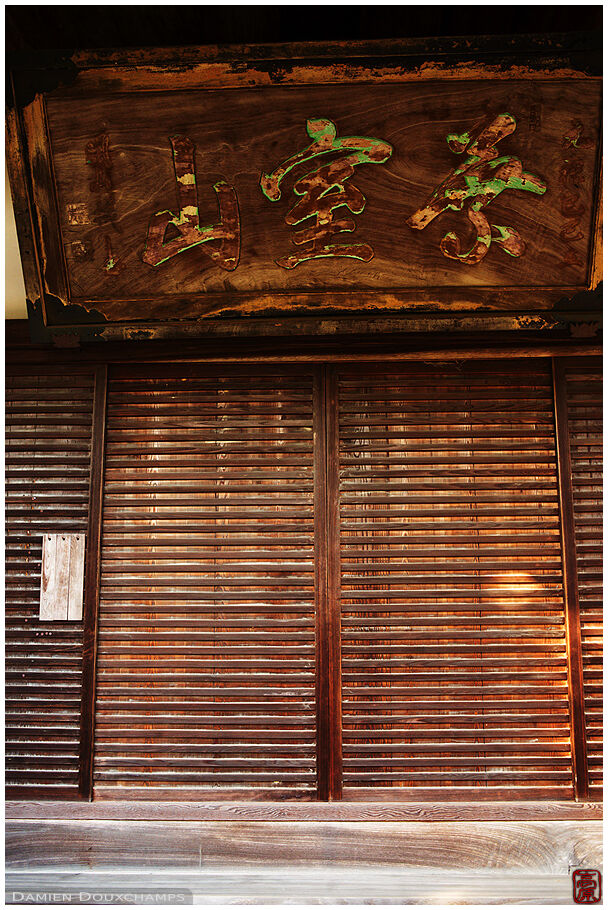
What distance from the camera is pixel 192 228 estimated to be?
9.33 feet

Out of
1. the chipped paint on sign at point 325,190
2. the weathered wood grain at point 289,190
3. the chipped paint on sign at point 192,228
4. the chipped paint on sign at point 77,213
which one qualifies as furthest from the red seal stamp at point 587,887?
the chipped paint on sign at point 77,213

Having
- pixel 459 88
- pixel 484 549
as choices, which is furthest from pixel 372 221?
pixel 484 549

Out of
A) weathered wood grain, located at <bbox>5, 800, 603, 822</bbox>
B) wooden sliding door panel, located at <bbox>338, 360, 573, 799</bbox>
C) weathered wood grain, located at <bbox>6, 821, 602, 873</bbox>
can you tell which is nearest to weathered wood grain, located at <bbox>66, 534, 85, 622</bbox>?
weathered wood grain, located at <bbox>5, 800, 603, 822</bbox>

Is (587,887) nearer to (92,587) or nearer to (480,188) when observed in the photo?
(92,587)

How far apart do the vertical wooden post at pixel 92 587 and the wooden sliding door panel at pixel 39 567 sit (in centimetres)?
5

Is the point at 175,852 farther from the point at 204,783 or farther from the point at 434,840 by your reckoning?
the point at 434,840

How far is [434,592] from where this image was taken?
10.5 ft

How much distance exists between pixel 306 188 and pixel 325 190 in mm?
88

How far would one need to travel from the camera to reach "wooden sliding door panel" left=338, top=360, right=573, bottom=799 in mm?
3078

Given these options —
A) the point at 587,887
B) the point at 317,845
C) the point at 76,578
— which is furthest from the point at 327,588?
the point at 587,887

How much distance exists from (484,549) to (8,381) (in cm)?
286

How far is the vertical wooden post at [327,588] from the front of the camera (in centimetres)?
307

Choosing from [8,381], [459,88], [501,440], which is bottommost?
[501,440]

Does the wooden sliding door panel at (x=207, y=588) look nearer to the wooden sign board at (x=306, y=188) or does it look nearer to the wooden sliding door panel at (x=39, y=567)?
the wooden sliding door panel at (x=39, y=567)
